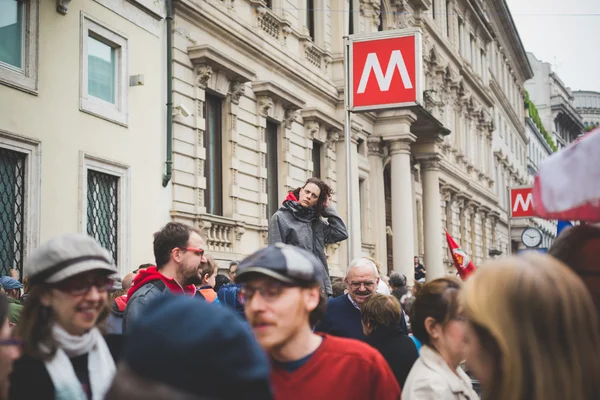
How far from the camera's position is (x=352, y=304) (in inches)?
265

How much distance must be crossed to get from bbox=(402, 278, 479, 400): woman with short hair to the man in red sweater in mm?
574

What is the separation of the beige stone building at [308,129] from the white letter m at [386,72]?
2.88m

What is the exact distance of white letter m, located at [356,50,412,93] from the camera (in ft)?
44.6

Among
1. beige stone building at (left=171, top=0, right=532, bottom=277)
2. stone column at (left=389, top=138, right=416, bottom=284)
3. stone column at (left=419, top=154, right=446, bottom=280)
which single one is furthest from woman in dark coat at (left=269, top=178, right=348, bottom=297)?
stone column at (left=419, top=154, right=446, bottom=280)

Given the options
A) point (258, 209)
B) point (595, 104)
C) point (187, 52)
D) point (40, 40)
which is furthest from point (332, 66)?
point (595, 104)

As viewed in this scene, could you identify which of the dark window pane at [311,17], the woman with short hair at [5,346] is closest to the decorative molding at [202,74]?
the dark window pane at [311,17]

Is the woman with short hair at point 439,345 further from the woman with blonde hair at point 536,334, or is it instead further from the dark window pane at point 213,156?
the dark window pane at point 213,156

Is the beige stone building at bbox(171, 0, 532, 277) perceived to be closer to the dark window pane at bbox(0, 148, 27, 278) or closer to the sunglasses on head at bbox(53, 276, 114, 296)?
the dark window pane at bbox(0, 148, 27, 278)

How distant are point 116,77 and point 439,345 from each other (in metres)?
9.52

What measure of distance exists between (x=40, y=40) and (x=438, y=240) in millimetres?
21194

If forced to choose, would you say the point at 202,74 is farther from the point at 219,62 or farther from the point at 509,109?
the point at 509,109

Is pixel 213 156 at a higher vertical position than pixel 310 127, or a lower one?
lower

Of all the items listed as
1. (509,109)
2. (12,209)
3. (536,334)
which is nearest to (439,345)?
(536,334)

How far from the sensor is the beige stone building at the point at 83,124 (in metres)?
10.5
